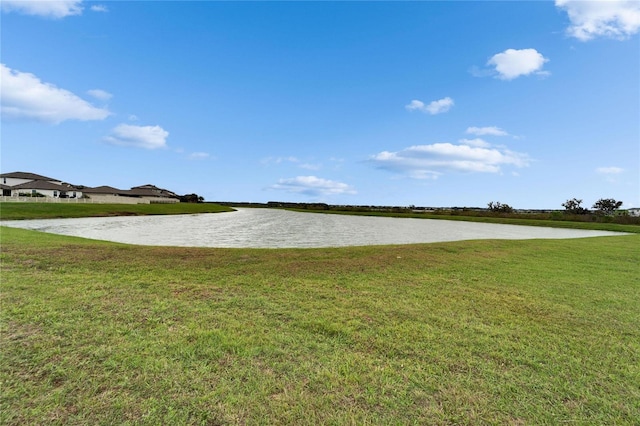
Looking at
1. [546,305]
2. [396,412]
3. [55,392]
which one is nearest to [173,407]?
[55,392]

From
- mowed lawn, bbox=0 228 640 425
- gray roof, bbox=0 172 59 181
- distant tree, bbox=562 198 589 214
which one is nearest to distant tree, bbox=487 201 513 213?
distant tree, bbox=562 198 589 214

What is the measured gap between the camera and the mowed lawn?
2535 mm

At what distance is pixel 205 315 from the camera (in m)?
4.38

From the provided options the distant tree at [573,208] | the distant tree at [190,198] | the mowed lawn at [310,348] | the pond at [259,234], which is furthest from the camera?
the distant tree at [190,198]

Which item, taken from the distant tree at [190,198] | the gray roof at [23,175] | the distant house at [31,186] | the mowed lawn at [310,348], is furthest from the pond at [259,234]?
the distant tree at [190,198]

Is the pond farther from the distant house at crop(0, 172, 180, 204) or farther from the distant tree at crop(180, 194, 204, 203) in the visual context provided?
the distant tree at crop(180, 194, 204, 203)

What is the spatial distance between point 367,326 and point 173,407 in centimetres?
242

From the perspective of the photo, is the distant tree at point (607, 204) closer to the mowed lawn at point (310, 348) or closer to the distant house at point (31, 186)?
the mowed lawn at point (310, 348)

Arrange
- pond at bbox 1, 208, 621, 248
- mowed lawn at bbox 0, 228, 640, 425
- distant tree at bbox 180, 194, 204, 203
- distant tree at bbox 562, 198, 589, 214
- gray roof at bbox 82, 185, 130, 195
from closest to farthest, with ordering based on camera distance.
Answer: mowed lawn at bbox 0, 228, 640, 425 → pond at bbox 1, 208, 621, 248 → distant tree at bbox 562, 198, 589, 214 → gray roof at bbox 82, 185, 130, 195 → distant tree at bbox 180, 194, 204, 203

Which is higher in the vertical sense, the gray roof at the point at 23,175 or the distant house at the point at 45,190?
the gray roof at the point at 23,175

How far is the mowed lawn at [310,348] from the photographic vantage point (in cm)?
Answer: 254

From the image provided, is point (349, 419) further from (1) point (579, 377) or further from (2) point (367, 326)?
(1) point (579, 377)

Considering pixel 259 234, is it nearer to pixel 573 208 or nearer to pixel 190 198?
pixel 573 208

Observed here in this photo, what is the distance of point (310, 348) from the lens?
3492 millimetres
